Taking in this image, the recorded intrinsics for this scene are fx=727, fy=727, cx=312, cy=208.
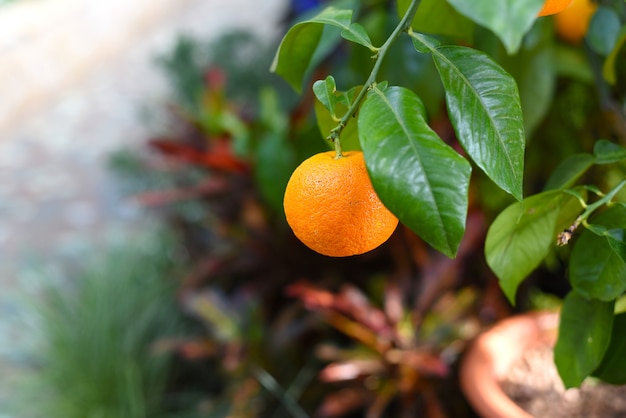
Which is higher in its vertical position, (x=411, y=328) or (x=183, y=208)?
(x=411, y=328)

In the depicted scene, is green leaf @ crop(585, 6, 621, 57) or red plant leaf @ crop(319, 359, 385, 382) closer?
green leaf @ crop(585, 6, 621, 57)

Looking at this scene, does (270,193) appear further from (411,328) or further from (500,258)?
(500,258)

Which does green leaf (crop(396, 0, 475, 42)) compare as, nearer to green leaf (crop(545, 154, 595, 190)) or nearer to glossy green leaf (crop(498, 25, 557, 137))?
green leaf (crop(545, 154, 595, 190))

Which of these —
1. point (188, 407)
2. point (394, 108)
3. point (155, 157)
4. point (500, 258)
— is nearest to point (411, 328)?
point (188, 407)

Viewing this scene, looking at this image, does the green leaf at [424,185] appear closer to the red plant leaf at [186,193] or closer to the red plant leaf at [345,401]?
the red plant leaf at [345,401]

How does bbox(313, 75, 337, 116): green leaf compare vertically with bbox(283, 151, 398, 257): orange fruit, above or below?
above

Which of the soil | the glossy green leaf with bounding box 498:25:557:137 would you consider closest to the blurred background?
the glossy green leaf with bounding box 498:25:557:137

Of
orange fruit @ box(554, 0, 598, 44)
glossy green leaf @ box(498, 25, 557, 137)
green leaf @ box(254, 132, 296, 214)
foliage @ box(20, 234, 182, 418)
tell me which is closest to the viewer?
orange fruit @ box(554, 0, 598, 44)
